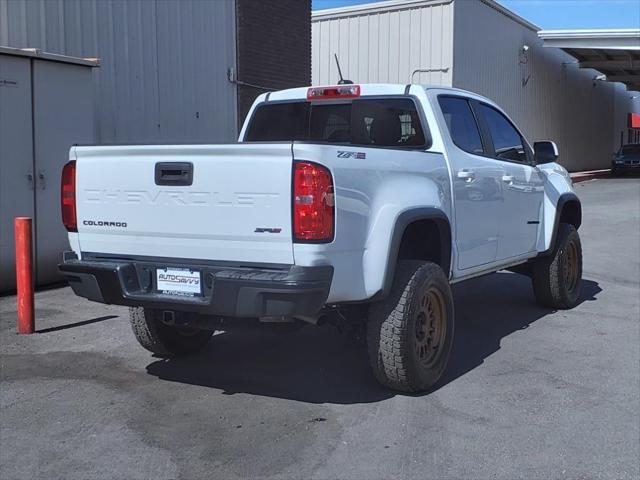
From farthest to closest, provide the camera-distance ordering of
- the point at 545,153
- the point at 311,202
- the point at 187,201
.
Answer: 1. the point at 545,153
2. the point at 187,201
3. the point at 311,202

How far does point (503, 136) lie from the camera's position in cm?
670

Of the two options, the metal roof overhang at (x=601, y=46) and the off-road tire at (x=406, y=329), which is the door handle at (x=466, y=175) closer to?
the off-road tire at (x=406, y=329)

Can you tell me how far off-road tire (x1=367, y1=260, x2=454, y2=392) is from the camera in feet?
15.2

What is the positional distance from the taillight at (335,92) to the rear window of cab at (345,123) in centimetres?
9

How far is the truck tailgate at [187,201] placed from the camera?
4.08m

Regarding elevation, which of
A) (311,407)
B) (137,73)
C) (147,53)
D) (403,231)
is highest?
(147,53)

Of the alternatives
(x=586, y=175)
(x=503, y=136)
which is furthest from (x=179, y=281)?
(x=586, y=175)

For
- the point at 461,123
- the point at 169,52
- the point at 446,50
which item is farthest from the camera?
the point at 446,50

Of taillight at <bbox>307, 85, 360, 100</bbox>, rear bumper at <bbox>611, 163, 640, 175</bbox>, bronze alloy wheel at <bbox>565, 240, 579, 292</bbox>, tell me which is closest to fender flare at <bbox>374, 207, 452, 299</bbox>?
taillight at <bbox>307, 85, 360, 100</bbox>

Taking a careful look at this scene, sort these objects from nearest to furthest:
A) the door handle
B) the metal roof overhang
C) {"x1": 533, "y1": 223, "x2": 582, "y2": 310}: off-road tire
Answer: the door handle < {"x1": 533, "y1": 223, "x2": 582, "y2": 310}: off-road tire < the metal roof overhang

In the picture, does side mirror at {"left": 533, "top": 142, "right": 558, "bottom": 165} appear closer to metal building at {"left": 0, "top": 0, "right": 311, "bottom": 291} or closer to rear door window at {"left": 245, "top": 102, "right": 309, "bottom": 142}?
rear door window at {"left": 245, "top": 102, "right": 309, "bottom": 142}

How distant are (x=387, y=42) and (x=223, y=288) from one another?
1930cm

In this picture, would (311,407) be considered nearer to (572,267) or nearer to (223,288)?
(223,288)

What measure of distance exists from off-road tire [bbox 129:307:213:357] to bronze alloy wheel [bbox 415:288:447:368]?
1.88 meters
